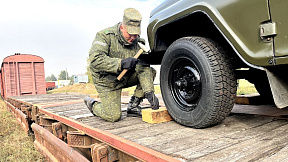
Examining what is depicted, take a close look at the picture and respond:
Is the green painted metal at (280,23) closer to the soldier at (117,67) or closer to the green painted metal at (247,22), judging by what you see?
the green painted metal at (247,22)

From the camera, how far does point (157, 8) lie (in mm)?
2379

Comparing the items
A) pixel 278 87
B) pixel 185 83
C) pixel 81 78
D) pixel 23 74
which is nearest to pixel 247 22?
pixel 278 87

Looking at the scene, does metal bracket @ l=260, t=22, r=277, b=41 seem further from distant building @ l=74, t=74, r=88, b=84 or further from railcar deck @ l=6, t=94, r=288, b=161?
distant building @ l=74, t=74, r=88, b=84

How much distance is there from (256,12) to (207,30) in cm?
78

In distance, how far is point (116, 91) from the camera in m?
2.88

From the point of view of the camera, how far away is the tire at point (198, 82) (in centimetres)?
175

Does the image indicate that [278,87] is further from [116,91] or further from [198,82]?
[116,91]

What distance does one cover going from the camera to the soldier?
8.25 feet

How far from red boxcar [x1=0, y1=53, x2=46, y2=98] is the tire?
39.1 feet

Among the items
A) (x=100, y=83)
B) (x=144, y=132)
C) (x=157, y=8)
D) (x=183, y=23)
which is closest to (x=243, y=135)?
(x=144, y=132)

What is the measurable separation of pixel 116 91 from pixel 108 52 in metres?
0.52

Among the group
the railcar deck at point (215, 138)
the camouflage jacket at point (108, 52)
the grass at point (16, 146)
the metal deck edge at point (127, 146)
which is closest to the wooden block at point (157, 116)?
the railcar deck at point (215, 138)

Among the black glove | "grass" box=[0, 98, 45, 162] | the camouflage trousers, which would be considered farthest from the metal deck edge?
"grass" box=[0, 98, 45, 162]

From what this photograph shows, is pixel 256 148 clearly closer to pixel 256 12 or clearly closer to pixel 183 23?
pixel 256 12
